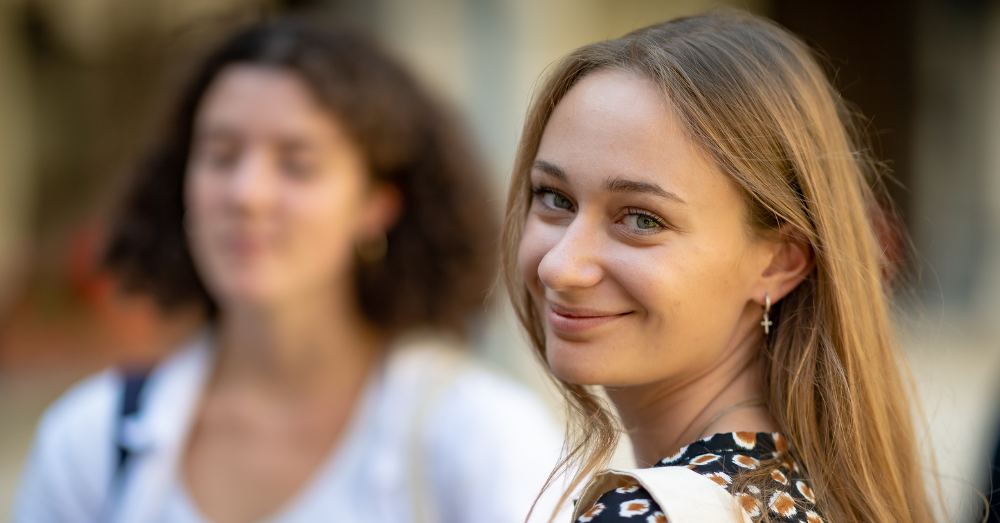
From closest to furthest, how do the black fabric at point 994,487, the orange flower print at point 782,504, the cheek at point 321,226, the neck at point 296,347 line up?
1. the orange flower print at point 782,504
2. the black fabric at point 994,487
3. the cheek at point 321,226
4. the neck at point 296,347

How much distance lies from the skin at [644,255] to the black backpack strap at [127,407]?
5.80 ft

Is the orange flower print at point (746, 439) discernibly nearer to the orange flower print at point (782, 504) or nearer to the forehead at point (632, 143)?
the orange flower print at point (782, 504)

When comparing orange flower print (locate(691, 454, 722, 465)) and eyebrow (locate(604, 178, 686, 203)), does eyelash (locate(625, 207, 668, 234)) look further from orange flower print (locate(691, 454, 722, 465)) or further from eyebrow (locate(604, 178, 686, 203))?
orange flower print (locate(691, 454, 722, 465))

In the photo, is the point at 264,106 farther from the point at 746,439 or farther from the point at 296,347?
the point at 746,439

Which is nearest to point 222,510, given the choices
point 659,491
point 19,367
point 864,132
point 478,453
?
point 478,453

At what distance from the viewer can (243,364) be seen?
114 inches

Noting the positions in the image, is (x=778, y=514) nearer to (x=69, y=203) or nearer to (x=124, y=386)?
(x=124, y=386)

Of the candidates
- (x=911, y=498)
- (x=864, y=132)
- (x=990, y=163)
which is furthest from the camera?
(x=990, y=163)

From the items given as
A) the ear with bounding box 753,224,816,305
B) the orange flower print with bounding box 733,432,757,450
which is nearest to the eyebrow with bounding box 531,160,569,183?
the ear with bounding box 753,224,816,305

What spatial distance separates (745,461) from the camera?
50.5 inches

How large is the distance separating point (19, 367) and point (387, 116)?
15.5 ft

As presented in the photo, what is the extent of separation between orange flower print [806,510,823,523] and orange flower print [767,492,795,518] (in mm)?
28

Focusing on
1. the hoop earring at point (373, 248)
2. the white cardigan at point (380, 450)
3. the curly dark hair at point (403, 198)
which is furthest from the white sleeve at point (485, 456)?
the hoop earring at point (373, 248)

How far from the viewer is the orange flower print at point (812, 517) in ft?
4.08
